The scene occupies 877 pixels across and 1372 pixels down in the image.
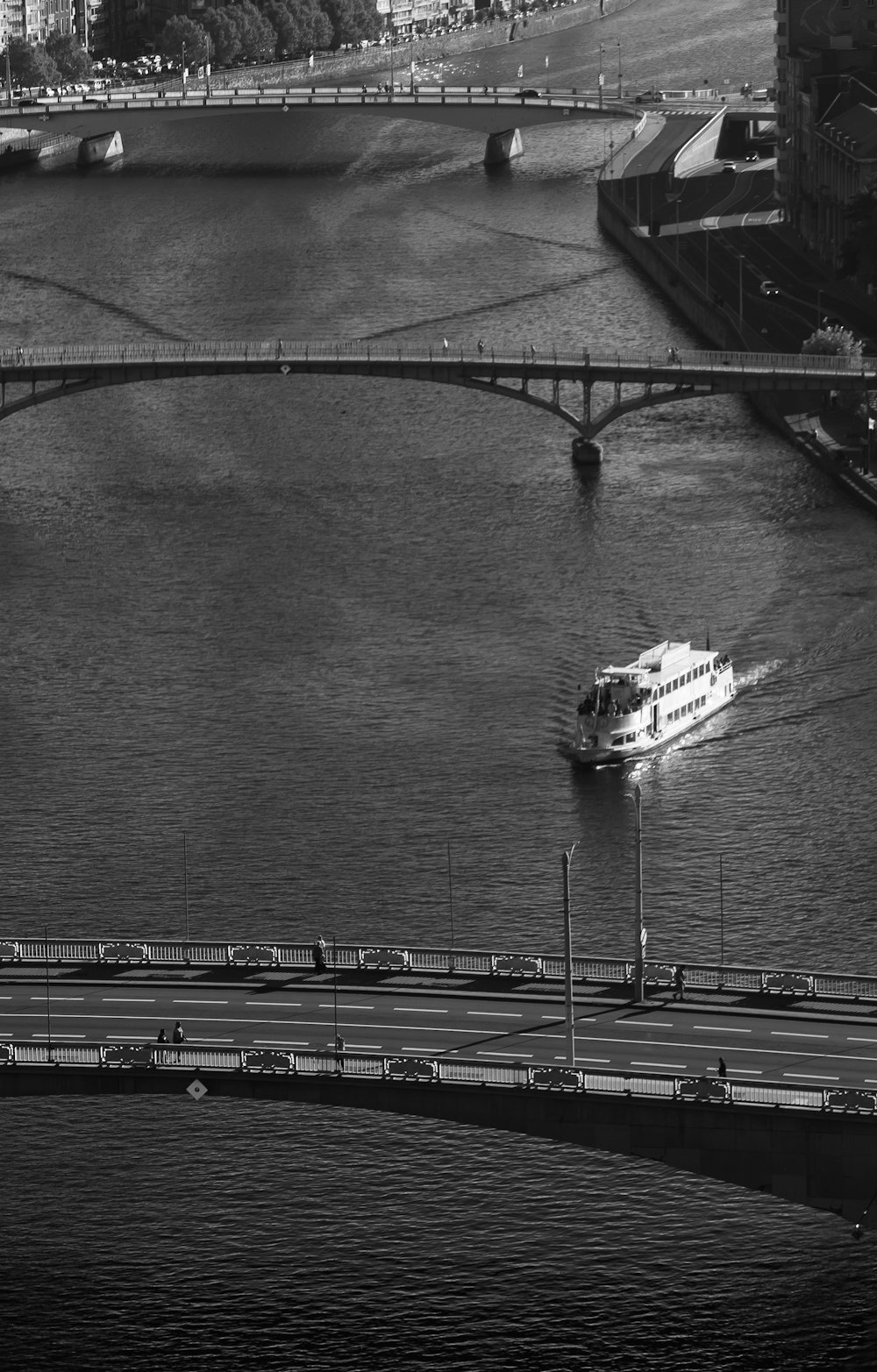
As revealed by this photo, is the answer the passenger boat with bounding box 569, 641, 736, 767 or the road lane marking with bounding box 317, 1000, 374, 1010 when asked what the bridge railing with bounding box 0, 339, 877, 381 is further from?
the road lane marking with bounding box 317, 1000, 374, 1010

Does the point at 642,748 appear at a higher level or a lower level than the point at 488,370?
lower

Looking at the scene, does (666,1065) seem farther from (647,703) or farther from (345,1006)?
(647,703)

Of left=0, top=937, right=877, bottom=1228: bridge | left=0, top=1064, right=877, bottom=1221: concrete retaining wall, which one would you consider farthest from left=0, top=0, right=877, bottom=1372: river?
left=0, top=937, right=877, bottom=1228: bridge

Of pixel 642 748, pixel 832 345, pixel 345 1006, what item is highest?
pixel 832 345

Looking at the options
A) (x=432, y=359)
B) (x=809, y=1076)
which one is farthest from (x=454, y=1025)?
(x=432, y=359)

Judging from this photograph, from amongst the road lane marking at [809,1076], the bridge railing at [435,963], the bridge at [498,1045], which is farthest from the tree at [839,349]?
the road lane marking at [809,1076]

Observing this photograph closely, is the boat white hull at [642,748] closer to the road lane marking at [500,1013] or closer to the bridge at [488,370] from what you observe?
the road lane marking at [500,1013]

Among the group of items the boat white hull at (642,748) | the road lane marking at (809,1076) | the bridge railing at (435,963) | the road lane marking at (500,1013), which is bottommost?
the road lane marking at (809,1076)

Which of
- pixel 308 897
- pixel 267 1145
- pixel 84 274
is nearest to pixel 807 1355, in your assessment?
pixel 267 1145

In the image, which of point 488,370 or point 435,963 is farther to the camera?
point 488,370
